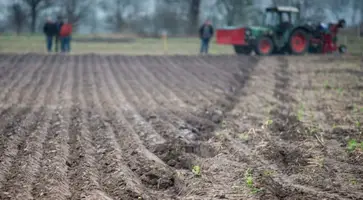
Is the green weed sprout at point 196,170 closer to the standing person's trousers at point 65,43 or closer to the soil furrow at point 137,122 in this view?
the soil furrow at point 137,122

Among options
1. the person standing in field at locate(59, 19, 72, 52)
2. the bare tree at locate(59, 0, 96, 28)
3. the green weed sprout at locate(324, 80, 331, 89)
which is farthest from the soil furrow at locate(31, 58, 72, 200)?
the bare tree at locate(59, 0, 96, 28)

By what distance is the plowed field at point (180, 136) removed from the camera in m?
4.96

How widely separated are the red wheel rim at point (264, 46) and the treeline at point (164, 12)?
18471 millimetres

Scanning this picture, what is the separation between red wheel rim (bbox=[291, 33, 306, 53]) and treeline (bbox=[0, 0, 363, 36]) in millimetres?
17864

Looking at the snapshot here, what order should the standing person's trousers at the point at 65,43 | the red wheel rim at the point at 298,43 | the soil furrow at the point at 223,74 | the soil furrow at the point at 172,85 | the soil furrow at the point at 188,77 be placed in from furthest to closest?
the standing person's trousers at the point at 65,43 → the red wheel rim at the point at 298,43 → the soil furrow at the point at 223,74 → the soil furrow at the point at 188,77 → the soil furrow at the point at 172,85

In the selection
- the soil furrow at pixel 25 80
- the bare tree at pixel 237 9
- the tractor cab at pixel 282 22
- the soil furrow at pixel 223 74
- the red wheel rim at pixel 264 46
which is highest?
the bare tree at pixel 237 9

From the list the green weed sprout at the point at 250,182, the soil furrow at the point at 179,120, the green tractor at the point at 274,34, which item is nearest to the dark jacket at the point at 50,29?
the green tractor at the point at 274,34

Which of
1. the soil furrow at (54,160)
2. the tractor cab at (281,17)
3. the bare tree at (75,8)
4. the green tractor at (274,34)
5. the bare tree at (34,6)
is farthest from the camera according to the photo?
the bare tree at (75,8)

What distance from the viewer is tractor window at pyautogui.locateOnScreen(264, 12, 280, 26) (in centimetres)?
2086

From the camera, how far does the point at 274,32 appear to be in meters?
20.8

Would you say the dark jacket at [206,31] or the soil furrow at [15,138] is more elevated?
the dark jacket at [206,31]

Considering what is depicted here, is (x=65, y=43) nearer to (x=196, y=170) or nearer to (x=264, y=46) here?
(x=264, y=46)

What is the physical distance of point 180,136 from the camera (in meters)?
7.29

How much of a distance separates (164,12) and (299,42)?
86.8 feet
